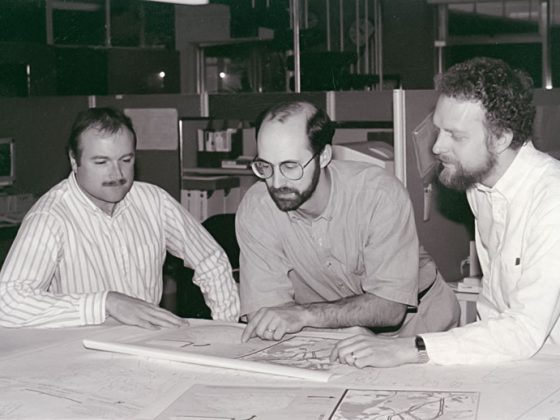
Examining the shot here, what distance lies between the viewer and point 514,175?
6.48ft

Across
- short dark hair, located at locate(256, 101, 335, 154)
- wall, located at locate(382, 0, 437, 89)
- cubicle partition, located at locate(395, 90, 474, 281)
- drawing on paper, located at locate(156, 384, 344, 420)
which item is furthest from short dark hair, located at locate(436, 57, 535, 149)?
wall, located at locate(382, 0, 437, 89)

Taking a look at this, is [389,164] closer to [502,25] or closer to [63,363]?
[63,363]

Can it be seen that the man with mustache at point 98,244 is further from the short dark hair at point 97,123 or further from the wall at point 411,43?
the wall at point 411,43

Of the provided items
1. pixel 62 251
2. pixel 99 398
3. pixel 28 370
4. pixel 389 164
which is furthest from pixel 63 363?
pixel 389 164

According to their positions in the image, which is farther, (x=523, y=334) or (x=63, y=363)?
(x=63, y=363)

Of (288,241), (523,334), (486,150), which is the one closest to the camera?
(523,334)

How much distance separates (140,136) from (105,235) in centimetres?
206

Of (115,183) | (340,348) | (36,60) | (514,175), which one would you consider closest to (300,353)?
(340,348)

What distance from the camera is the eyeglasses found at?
2.19 m

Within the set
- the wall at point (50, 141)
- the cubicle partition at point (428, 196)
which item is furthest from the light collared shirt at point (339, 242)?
the wall at point (50, 141)

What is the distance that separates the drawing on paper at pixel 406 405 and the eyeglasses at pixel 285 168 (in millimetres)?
795

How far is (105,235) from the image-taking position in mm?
2508

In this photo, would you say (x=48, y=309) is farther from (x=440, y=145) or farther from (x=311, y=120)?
(x=440, y=145)

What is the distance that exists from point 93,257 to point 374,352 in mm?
1084
